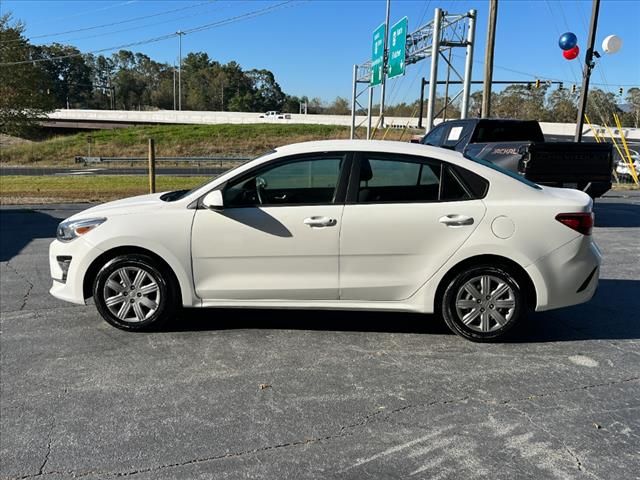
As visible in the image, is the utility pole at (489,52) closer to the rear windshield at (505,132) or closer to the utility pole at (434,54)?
the utility pole at (434,54)

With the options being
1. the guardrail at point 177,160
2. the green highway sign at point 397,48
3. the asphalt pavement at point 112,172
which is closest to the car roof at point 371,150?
the green highway sign at point 397,48

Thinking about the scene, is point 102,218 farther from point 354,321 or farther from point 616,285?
point 616,285

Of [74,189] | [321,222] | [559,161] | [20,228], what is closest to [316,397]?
[321,222]

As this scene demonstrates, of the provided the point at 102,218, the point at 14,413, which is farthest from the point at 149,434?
the point at 102,218

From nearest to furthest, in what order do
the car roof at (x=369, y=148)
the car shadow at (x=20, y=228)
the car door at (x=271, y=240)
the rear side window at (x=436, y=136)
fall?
the car door at (x=271, y=240), the car roof at (x=369, y=148), the car shadow at (x=20, y=228), the rear side window at (x=436, y=136)

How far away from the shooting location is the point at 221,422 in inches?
122

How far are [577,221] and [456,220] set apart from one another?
0.97 m

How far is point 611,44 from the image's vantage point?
15.8m

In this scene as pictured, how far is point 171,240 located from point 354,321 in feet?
5.92

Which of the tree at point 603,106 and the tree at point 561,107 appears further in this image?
the tree at point 561,107

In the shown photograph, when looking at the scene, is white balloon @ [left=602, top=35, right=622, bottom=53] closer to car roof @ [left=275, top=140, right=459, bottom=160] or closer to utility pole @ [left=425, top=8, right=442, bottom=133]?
utility pole @ [left=425, top=8, right=442, bottom=133]

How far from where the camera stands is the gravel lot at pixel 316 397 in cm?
272

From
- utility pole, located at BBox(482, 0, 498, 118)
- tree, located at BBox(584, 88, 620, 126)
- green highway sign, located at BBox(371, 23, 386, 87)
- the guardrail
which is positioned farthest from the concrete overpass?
utility pole, located at BBox(482, 0, 498, 118)

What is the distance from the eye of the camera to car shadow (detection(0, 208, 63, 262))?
26.5ft
